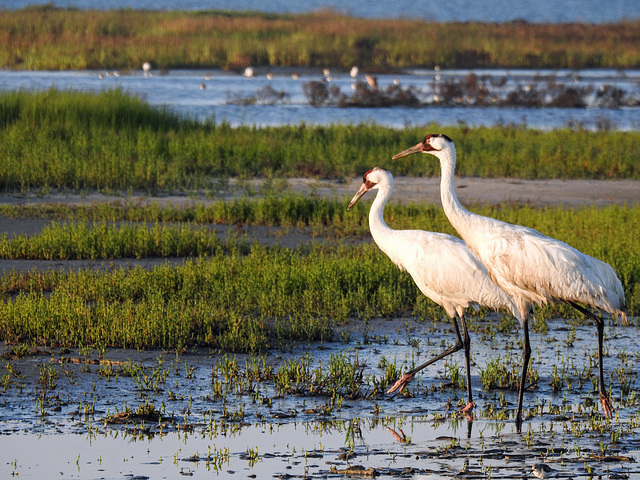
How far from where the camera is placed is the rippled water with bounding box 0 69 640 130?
25.9m

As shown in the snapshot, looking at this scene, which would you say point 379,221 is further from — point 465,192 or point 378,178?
point 465,192

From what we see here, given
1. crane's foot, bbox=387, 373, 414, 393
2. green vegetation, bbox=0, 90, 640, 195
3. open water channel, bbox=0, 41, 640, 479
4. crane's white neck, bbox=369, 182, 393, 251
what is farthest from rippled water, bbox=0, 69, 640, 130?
crane's foot, bbox=387, 373, 414, 393

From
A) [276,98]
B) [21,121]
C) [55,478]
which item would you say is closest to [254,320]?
[55,478]

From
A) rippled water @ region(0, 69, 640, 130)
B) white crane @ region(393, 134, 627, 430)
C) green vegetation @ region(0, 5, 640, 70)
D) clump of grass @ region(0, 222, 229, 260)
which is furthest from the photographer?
green vegetation @ region(0, 5, 640, 70)

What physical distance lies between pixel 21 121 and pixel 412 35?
32.5 meters

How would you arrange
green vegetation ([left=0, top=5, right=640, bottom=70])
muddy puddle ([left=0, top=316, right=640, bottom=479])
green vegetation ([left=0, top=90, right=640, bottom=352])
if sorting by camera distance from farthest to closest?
1. green vegetation ([left=0, top=5, right=640, bottom=70])
2. green vegetation ([left=0, top=90, right=640, bottom=352])
3. muddy puddle ([left=0, top=316, right=640, bottom=479])

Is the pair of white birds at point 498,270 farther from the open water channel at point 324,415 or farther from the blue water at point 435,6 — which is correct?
the blue water at point 435,6

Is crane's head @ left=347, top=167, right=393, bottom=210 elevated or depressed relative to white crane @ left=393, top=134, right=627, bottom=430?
elevated

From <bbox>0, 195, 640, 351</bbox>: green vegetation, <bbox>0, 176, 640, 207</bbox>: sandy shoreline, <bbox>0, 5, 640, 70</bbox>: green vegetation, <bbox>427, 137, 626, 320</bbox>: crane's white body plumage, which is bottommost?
<bbox>0, 195, 640, 351</bbox>: green vegetation

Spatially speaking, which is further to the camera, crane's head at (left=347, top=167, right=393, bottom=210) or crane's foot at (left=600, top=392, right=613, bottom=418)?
crane's head at (left=347, top=167, right=393, bottom=210)

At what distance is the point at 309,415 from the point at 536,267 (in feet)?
5.55

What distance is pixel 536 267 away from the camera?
683cm

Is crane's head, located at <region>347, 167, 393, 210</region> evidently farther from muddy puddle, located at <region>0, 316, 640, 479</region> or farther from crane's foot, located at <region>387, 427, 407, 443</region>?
crane's foot, located at <region>387, 427, 407, 443</region>

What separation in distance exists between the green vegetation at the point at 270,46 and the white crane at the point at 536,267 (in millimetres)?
35668
